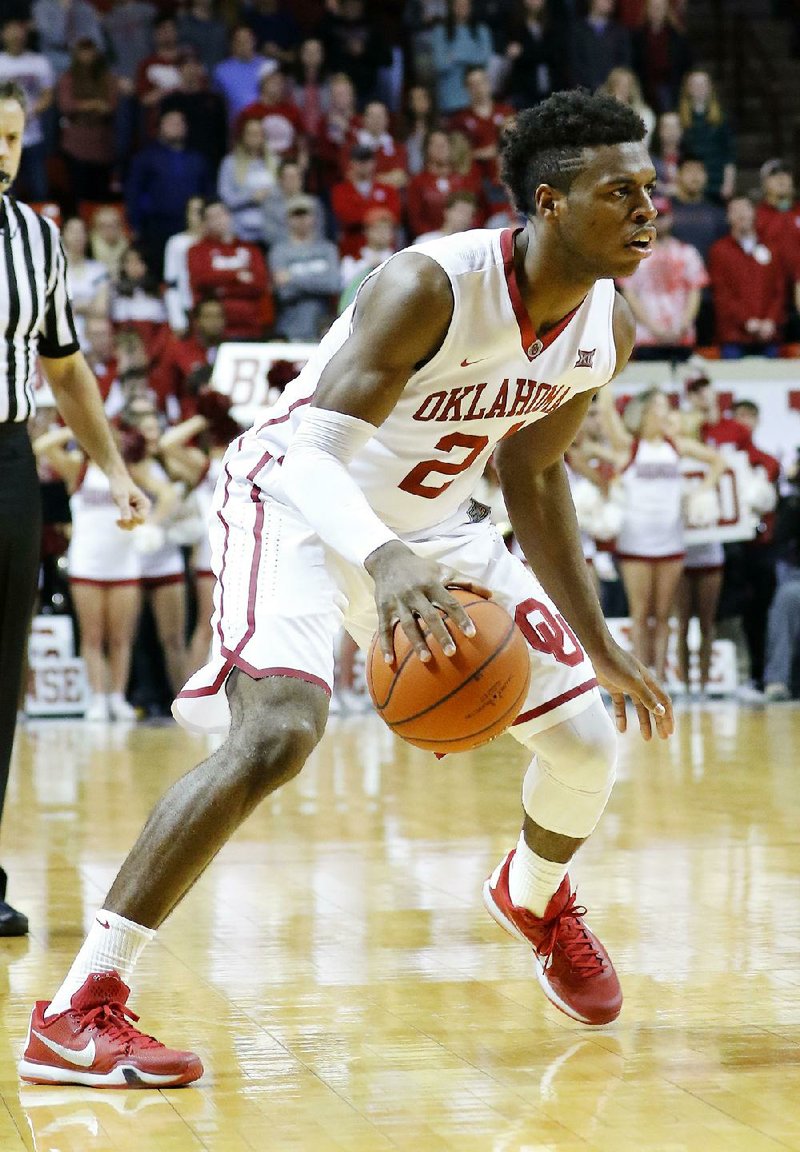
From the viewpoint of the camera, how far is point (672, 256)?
13.1 meters

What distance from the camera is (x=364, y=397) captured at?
10.4 ft

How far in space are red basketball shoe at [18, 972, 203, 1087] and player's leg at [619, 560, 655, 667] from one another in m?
8.42

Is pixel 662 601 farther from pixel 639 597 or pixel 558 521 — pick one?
pixel 558 521

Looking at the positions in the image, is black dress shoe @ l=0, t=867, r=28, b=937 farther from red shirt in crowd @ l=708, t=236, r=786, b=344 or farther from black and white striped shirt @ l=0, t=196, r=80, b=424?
red shirt in crowd @ l=708, t=236, r=786, b=344

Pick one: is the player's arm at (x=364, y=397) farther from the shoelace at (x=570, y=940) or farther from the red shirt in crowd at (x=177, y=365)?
the red shirt in crowd at (x=177, y=365)

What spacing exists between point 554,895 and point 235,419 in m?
7.67

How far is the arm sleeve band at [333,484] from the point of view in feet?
9.90

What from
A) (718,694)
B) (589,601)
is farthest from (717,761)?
(589,601)

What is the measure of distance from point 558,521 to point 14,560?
152cm

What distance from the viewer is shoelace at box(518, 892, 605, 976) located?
11.8 feet

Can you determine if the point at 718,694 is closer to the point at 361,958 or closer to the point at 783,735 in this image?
the point at 783,735

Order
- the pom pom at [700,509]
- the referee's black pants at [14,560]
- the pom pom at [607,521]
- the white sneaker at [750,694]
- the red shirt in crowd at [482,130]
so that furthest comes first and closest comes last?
the red shirt in crowd at [482,130] → the white sneaker at [750,694] → the pom pom at [700,509] → the pom pom at [607,521] → the referee's black pants at [14,560]

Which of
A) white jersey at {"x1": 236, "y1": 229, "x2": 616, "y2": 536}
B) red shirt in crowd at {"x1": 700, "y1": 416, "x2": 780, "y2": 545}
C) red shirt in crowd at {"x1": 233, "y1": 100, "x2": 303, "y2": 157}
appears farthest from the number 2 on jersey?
red shirt in crowd at {"x1": 233, "y1": 100, "x2": 303, "y2": 157}

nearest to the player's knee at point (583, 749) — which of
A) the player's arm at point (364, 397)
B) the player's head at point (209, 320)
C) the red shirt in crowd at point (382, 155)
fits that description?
the player's arm at point (364, 397)
